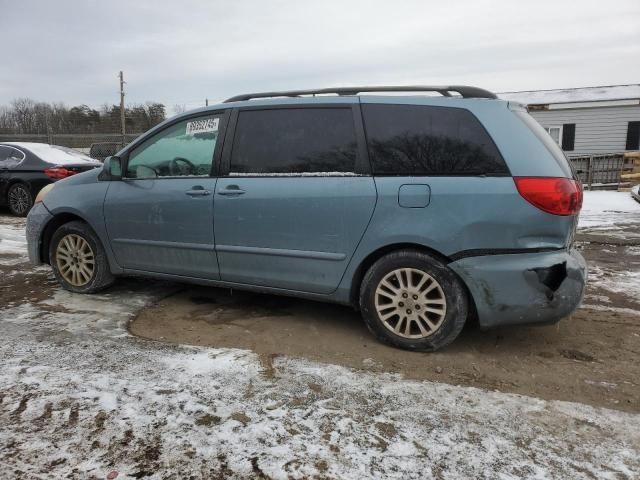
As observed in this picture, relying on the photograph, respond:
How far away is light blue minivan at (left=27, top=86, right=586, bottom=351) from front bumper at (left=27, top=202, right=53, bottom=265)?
0.81 meters

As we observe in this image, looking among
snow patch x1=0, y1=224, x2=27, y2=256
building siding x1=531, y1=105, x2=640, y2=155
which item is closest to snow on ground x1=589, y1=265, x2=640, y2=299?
snow patch x1=0, y1=224, x2=27, y2=256

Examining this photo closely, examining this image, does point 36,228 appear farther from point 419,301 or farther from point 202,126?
point 419,301

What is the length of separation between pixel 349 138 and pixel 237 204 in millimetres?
976

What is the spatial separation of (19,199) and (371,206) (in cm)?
900

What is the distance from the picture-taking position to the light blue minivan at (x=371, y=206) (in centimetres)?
315

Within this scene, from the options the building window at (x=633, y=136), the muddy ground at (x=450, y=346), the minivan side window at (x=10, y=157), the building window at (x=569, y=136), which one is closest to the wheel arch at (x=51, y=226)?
the muddy ground at (x=450, y=346)

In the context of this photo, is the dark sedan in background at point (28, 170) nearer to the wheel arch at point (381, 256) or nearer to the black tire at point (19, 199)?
the black tire at point (19, 199)

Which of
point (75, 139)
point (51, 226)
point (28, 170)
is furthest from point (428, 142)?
point (75, 139)

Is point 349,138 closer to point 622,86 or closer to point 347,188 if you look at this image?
point 347,188

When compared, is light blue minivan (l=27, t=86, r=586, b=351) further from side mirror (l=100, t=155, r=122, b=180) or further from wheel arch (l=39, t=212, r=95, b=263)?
wheel arch (l=39, t=212, r=95, b=263)

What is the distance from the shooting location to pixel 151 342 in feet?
11.7

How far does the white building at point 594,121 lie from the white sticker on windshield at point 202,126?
735 inches

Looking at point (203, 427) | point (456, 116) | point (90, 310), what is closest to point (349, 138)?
point (456, 116)

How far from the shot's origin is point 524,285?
10.3 ft
